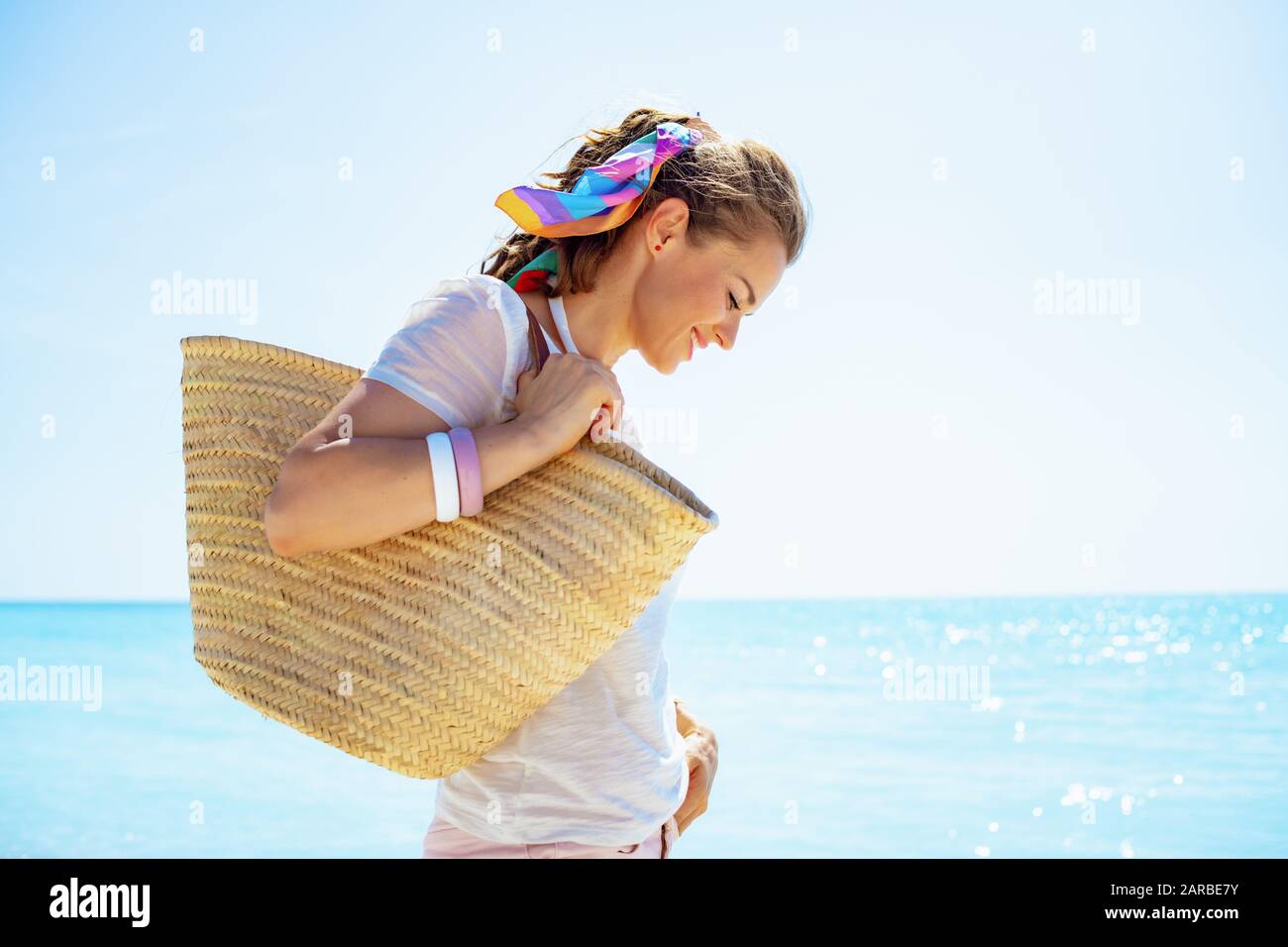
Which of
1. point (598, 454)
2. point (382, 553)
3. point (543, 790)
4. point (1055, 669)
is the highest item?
point (598, 454)

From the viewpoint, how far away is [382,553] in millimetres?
1144

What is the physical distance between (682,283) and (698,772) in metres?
0.68

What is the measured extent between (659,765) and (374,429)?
0.56 metres

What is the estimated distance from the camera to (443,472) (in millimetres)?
1070

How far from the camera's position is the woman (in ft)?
3.51

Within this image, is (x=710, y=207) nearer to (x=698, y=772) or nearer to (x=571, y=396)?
(x=571, y=396)

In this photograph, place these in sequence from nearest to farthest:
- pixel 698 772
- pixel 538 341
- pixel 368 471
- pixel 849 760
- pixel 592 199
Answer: pixel 368 471
pixel 538 341
pixel 592 199
pixel 698 772
pixel 849 760

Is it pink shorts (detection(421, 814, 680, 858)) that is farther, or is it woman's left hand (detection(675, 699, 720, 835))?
woman's left hand (detection(675, 699, 720, 835))

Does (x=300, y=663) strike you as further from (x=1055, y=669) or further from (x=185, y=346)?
(x=1055, y=669)

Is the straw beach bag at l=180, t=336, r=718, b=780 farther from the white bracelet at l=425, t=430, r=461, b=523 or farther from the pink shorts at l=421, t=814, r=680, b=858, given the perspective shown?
the pink shorts at l=421, t=814, r=680, b=858

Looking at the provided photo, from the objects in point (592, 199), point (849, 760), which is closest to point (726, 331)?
point (592, 199)

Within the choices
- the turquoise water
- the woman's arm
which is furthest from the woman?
the turquoise water

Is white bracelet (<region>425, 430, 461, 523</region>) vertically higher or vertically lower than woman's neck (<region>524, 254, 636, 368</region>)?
lower
